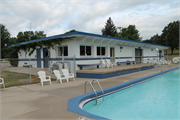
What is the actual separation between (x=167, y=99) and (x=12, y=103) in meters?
6.78

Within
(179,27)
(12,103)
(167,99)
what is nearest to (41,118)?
(12,103)

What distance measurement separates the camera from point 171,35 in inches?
2168

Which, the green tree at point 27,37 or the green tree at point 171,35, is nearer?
the green tree at point 27,37

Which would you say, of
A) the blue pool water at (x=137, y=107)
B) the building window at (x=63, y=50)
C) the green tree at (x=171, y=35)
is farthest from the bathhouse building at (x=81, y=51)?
the green tree at (x=171, y=35)

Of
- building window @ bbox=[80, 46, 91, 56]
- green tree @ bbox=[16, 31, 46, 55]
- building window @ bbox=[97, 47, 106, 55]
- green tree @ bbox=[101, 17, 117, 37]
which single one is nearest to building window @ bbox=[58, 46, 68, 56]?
building window @ bbox=[80, 46, 91, 56]

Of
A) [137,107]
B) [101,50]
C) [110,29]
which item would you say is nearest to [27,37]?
[101,50]

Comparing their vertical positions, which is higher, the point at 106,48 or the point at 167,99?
the point at 106,48

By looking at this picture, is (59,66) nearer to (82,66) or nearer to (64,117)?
(82,66)

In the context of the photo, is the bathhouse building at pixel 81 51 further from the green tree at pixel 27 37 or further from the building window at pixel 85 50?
the green tree at pixel 27 37

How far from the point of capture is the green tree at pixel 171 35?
53631 mm

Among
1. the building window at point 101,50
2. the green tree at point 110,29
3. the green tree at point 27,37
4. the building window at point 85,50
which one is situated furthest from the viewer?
the green tree at point 110,29

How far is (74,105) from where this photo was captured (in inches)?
189

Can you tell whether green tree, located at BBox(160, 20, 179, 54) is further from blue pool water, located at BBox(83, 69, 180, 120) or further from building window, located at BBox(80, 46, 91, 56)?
blue pool water, located at BBox(83, 69, 180, 120)

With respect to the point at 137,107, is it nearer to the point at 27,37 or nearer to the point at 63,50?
the point at 63,50
